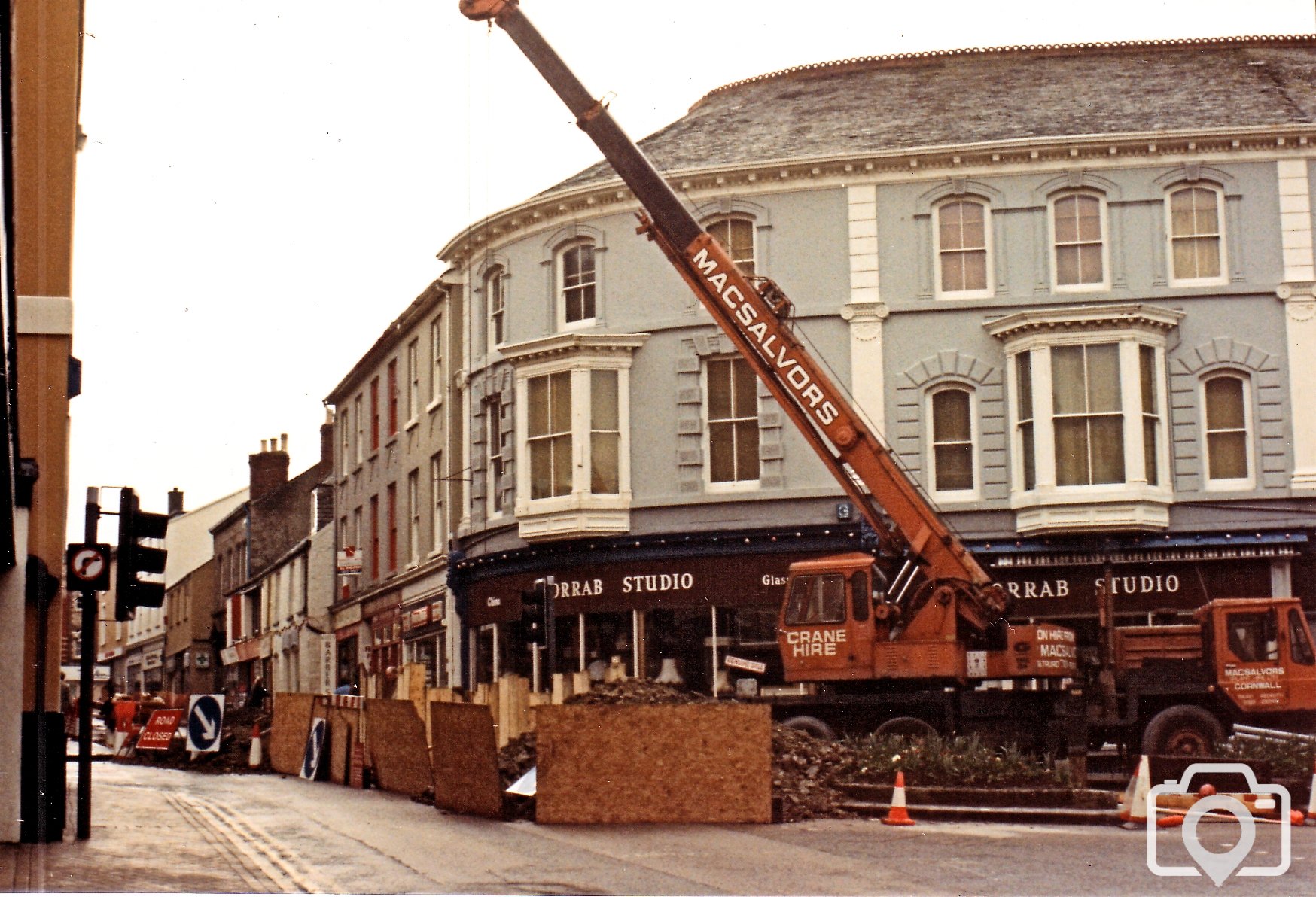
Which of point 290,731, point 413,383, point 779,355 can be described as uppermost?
point 413,383

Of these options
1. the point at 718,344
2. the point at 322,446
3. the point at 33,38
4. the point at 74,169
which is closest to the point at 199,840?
the point at 74,169

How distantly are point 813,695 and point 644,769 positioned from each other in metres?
4.46

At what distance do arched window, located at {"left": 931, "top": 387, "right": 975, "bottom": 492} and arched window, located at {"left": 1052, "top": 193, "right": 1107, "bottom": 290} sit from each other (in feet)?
7.52

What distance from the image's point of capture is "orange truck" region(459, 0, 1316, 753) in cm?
1853

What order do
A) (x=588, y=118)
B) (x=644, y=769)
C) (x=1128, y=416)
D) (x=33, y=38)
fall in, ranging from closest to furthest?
(x=33, y=38) → (x=644, y=769) → (x=588, y=118) → (x=1128, y=416)

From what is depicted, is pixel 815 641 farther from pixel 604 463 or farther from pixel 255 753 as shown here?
pixel 255 753

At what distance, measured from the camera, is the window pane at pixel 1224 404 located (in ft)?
83.0

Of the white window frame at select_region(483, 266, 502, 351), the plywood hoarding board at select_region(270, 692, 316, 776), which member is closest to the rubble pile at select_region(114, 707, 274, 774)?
the plywood hoarding board at select_region(270, 692, 316, 776)

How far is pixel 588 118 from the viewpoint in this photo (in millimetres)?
20438

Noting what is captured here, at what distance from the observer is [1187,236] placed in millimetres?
25547

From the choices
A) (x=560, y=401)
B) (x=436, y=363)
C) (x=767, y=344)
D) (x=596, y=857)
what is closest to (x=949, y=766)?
(x=596, y=857)

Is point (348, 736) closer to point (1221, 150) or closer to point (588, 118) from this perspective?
point (588, 118)

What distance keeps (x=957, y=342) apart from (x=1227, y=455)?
167 inches

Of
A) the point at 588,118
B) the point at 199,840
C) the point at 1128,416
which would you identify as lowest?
the point at 199,840
